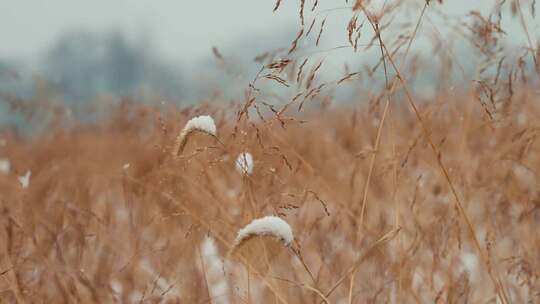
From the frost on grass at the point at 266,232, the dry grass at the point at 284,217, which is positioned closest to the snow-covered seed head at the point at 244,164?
the dry grass at the point at 284,217

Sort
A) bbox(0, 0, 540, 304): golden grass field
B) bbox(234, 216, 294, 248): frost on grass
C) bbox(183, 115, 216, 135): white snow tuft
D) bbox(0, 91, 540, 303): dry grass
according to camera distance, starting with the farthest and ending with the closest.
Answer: bbox(0, 91, 540, 303): dry grass < bbox(0, 0, 540, 304): golden grass field < bbox(183, 115, 216, 135): white snow tuft < bbox(234, 216, 294, 248): frost on grass

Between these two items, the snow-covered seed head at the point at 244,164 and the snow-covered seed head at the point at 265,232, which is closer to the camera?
the snow-covered seed head at the point at 265,232

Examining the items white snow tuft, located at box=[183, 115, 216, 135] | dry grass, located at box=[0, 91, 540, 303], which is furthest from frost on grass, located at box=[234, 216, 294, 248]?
white snow tuft, located at box=[183, 115, 216, 135]

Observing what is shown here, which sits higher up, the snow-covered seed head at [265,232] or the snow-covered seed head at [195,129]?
the snow-covered seed head at [195,129]

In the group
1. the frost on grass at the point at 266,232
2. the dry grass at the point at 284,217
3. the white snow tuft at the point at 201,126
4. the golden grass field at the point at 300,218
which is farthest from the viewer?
the dry grass at the point at 284,217

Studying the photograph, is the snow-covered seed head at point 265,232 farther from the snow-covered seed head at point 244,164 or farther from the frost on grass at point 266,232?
the snow-covered seed head at point 244,164

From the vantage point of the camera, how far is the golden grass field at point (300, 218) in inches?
53.5

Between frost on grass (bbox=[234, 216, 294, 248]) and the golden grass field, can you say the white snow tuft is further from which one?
frost on grass (bbox=[234, 216, 294, 248])

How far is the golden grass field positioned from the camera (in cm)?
136

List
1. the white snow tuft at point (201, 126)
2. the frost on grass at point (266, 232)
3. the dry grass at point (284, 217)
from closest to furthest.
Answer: the frost on grass at point (266, 232), the white snow tuft at point (201, 126), the dry grass at point (284, 217)

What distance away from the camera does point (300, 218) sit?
231cm

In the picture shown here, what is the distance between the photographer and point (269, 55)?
154 centimetres

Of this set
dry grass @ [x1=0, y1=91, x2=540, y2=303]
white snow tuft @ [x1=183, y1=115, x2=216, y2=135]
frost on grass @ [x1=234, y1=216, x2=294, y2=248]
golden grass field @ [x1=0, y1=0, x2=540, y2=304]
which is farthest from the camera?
dry grass @ [x1=0, y1=91, x2=540, y2=303]

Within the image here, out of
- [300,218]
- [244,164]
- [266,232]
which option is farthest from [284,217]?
[266,232]
